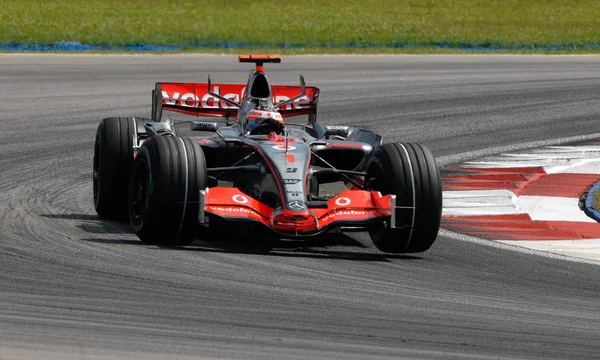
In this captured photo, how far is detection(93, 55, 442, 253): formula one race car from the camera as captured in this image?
29.6 feet

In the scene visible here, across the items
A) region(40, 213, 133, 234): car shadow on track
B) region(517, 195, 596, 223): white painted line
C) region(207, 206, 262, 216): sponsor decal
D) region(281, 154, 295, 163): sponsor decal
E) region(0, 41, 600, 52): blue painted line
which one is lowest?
region(0, 41, 600, 52): blue painted line

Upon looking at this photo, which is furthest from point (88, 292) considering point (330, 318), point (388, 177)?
point (388, 177)

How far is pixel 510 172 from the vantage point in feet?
46.1

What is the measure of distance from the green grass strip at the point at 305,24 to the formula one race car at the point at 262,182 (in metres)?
18.4

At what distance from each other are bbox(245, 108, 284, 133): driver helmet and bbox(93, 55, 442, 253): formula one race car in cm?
1

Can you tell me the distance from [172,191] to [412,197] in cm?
182

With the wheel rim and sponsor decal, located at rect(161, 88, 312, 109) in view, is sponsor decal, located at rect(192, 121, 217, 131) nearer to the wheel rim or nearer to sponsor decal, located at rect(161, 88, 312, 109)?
sponsor decal, located at rect(161, 88, 312, 109)

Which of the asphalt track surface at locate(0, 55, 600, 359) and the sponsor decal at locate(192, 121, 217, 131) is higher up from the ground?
the sponsor decal at locate(192, 121, 217, 131)

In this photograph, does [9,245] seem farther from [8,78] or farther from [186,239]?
[8,78]

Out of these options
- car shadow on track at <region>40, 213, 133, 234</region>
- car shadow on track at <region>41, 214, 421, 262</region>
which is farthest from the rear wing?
car shadow on track at <region>41, 214, 421, 262</region>

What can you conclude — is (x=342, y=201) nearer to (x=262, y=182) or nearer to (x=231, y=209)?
(x=262, y=182)

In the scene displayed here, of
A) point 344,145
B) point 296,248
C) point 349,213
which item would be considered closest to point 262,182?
point 296,248

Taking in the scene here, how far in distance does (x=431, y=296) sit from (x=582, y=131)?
10.9m

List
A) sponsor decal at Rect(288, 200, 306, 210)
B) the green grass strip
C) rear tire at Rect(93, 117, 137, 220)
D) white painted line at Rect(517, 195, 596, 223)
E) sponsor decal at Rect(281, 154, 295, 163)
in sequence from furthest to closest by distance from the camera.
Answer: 1. the green grass strip
2. white painted line at Rect(517, 195, 596, 223)
3. rear tire at Rect(93, 117, 137, 220)
4. sponsor decal at Rect(281, 154, 295, 163)
5. sponsor decal at Rect(288, 200, 306, 210)
